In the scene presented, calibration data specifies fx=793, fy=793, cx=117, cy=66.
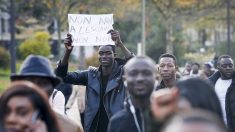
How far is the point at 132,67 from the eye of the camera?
596 centimetres

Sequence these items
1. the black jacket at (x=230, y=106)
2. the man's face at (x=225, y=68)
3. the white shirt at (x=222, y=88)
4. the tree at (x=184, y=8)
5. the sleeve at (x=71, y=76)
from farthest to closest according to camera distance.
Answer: the tree at (x=184, y=8) → the man's face at (x=225, y=68) → the white shirt at (x=222, y=88) → the black jacket at (x=230, y=106) → the sleeve at (x=71, y=76)

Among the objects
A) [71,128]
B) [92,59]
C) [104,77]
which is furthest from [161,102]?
[92,59]

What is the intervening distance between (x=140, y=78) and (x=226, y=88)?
457cm

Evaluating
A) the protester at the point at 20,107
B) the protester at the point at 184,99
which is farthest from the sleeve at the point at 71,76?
the protester at the point at 20,107

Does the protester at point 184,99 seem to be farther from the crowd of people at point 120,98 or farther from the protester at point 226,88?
the protester at point 226,88

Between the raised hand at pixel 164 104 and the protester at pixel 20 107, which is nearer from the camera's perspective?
the raised hand at pixel 164 104

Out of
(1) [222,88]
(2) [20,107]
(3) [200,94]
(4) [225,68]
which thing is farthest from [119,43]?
(2) [20,107]

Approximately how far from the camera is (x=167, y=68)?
8859 millimetres

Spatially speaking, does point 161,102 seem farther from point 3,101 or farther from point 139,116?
point 139,116

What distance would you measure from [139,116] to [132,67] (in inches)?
14.6

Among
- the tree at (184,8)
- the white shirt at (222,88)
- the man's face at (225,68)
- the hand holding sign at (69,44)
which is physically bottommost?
the white shirt at (222,88)

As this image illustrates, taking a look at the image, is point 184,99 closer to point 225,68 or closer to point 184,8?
point 225,68

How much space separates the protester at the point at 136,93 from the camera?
5801 millimetres

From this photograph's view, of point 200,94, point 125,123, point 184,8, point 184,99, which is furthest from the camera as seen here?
point 184,8
